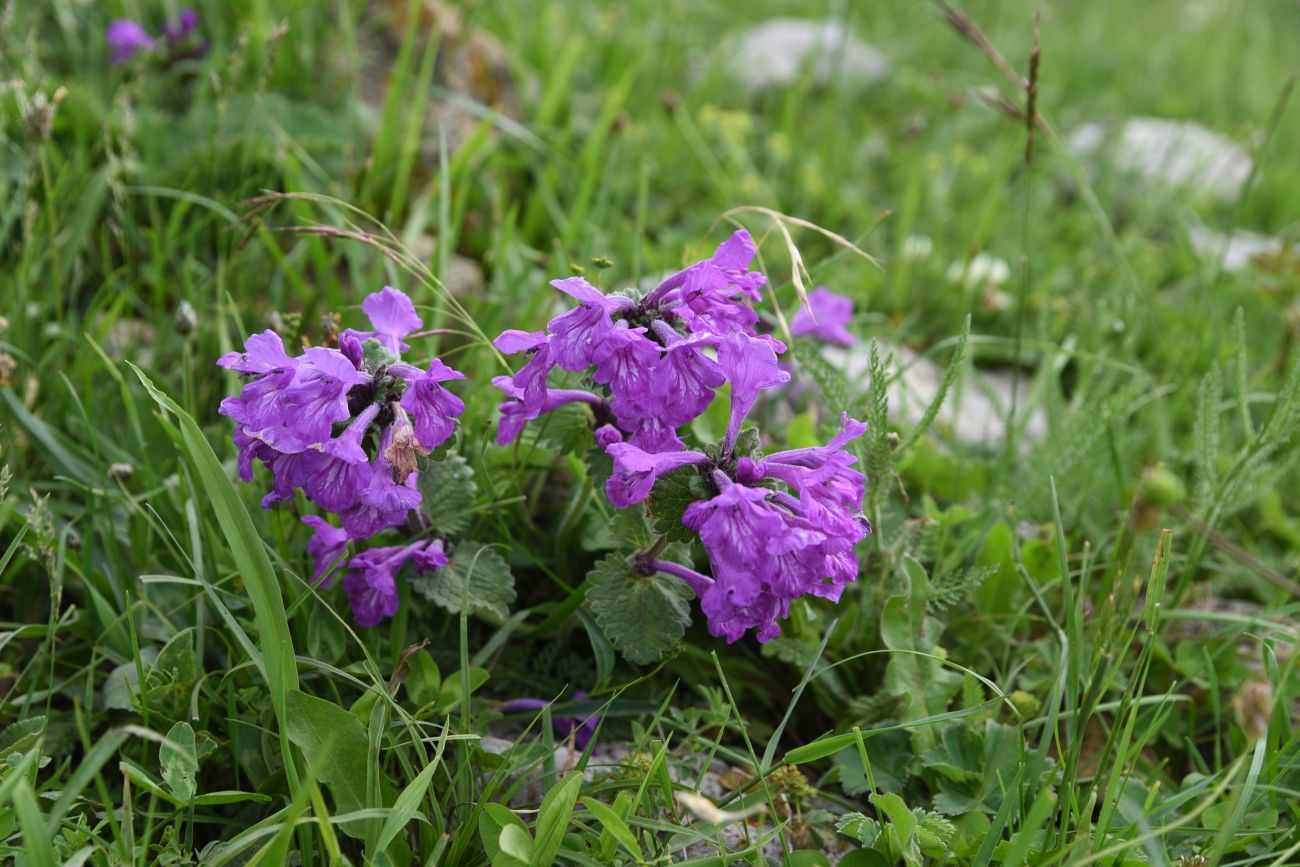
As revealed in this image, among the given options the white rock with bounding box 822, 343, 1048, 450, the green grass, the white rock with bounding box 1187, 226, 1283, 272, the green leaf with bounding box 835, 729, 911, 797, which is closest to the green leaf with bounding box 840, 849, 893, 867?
the green grass

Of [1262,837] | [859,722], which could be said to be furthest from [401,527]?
[1262,837]

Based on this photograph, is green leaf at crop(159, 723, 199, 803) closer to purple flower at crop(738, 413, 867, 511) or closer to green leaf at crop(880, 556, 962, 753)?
purple flower at crop(738, 413, 867, 511)

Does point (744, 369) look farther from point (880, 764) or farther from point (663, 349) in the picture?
point (880, 764)

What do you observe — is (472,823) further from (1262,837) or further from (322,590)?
(1262,837)

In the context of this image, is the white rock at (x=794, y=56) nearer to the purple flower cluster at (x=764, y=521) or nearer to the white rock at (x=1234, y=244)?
the white rock at (x=1234, y=244)

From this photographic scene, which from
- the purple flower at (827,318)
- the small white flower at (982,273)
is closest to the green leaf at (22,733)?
the purple flower at (827,318)

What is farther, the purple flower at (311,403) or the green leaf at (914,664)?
the green leaf at (914,664)

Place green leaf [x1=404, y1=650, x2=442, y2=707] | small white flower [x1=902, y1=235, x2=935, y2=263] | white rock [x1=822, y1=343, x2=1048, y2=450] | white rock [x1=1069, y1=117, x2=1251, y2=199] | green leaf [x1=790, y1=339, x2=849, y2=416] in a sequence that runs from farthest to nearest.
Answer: white rock [x1=1069, y1=117, x2=1251, y2=199] < small white flower [x1=902, y1=235, x2=935, y2=263] < white rock [x1=822, y1=343, x2=1048, y2=450] < green leaf [x1=790, y1=339, x2=849, y2=416] < green leaf [x1=404, y1=650, x2=442, y2=707]
